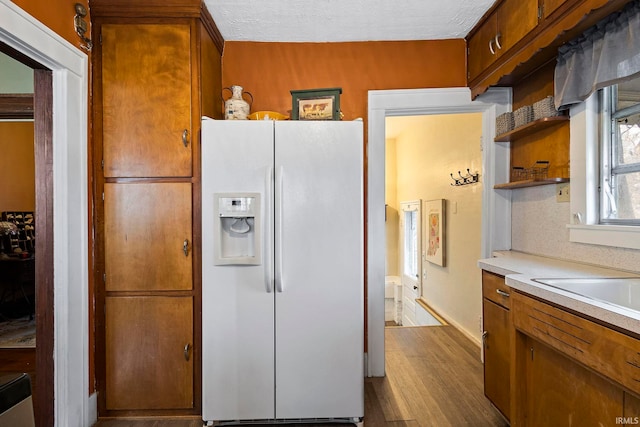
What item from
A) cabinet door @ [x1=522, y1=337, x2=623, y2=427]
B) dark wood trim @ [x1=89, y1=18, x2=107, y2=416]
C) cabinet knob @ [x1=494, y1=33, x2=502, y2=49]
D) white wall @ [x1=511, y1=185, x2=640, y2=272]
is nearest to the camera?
cabinet door @ [x1=522, y1=337, x2=623, y2=427]

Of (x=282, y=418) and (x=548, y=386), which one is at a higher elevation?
(x=548, y=386)

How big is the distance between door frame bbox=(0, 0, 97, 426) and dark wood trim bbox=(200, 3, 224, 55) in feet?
2.31

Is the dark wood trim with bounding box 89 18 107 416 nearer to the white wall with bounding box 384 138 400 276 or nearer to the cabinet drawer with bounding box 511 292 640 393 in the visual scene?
the cabinet drawer with bounding box 511 292 640 393

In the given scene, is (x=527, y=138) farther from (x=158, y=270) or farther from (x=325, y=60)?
(x=158, y=270)

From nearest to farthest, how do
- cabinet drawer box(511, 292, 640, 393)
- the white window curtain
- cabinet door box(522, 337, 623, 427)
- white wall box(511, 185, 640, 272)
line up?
cabinet drawer box(511, 292, 640, 393) < cabinet door box(522, 337, 623, 427) < the white window curtain < white wall box(511, 185, 640, 272)

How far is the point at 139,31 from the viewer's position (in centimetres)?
204

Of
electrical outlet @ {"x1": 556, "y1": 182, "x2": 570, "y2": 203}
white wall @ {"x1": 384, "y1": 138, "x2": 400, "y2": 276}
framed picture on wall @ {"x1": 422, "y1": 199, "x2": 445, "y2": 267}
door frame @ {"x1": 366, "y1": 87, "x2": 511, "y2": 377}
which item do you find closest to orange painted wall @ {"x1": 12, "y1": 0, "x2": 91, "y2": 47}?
door frame @ {"x1": 366, "y1": 87, "x2": 511, "y2": 377}

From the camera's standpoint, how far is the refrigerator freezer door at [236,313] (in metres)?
1.95

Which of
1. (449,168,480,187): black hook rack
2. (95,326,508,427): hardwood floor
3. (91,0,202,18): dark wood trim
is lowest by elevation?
(95,326,508,427): hardwood floor

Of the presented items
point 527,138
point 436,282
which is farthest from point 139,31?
point 436,282

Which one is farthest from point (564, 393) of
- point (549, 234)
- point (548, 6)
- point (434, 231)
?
point (434, 231)

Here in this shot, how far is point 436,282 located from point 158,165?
3.36 metres

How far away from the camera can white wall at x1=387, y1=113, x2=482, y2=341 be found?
319 cm

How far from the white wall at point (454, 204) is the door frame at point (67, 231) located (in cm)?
293
